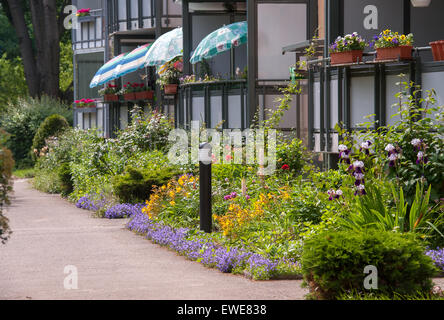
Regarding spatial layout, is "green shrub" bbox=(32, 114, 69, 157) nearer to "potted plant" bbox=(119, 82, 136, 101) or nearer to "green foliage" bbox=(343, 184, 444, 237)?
"potted plant" bbox=(119, 82, 136, 101)

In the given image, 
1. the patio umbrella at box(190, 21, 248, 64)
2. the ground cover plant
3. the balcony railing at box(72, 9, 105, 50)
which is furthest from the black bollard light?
the balcony railing at box(72, 9, 105, 50)

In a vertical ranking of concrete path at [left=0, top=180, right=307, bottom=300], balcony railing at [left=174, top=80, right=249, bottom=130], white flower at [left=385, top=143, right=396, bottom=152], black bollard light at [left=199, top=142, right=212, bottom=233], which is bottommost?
concrete path at [left=0, top=180, right=307, bottom=300]

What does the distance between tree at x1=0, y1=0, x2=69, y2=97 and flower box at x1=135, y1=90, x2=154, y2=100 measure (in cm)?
1682

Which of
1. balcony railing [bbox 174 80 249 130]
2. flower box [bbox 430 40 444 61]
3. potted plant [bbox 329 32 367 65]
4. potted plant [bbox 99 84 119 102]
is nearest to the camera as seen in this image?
flower box [bbox 430 40 444 61]

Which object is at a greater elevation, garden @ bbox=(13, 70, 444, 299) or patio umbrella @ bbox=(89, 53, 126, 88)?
patio umbrella @ bbox=(89, 53, 126, 88)

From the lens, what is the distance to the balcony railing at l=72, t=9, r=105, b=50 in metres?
38.6

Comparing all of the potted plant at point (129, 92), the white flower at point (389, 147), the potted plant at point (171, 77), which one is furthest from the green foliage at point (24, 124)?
the white flower at point (389, 147)

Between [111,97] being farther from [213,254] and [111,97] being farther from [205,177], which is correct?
[213,254]

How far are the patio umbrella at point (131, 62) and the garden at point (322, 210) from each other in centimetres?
1030

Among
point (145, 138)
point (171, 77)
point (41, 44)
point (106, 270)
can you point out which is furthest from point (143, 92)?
point (106, 270)

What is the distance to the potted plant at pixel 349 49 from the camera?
13.2m

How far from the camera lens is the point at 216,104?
2161 centimetres

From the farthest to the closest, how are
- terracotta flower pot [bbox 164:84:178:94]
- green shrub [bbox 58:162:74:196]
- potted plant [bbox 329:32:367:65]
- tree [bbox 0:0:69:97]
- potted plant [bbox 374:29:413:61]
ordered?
1. tree [bbox 0:0:69:97]
2. terracotta flower pot [bbox 164:84:178:94]
3. green shrub [bbox 58:162:74:196]
4. potted plant [bbox 329:32:367:65]
5. potted plant [bbox 374:29:413:61]

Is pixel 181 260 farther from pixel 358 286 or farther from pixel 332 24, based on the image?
pixel 332 24
